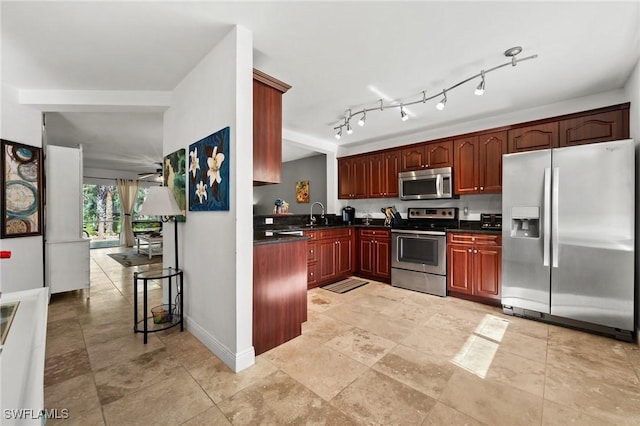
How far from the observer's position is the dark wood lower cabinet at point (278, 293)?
2229 millimetres

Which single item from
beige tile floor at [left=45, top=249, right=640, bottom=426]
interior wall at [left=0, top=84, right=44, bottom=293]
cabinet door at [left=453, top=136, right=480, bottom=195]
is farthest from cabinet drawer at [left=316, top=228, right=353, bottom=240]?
interior wall at [left=0, top=84, right=44, bottom=293]

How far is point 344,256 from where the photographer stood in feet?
15.0

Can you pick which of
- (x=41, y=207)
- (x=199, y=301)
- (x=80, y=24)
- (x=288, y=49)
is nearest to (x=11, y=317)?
(x=199, y=301)

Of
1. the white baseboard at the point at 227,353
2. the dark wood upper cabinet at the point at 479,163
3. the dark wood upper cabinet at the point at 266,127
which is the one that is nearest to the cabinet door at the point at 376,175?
the dark wood upper cabinet at the point at 479,163

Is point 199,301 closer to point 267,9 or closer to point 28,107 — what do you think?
point 267,9

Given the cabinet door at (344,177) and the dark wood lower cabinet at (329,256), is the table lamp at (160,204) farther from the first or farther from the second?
the cabinet door at (344,177)

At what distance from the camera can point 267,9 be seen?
1779 millimetres

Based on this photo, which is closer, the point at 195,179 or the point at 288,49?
the point at 288,49

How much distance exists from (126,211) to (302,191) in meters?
6.03

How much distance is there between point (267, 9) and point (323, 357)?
261cm

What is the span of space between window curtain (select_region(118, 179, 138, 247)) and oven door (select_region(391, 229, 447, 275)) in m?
8.29

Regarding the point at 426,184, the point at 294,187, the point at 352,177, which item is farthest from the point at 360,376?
the point at 294,187

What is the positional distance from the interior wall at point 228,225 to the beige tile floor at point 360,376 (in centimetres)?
22

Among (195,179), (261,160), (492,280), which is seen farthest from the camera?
(492,280)
